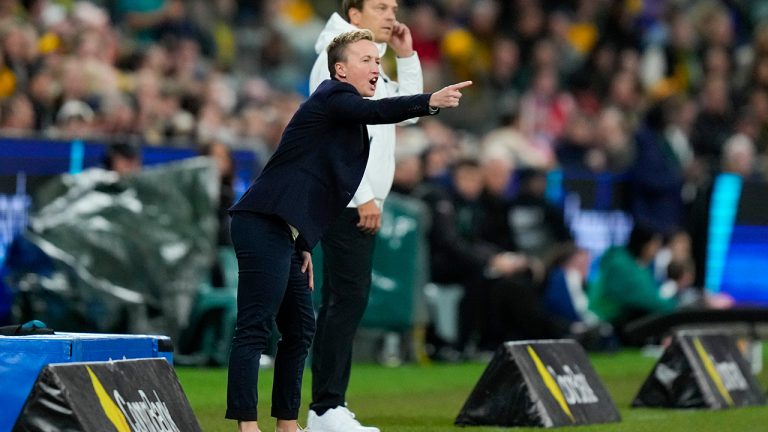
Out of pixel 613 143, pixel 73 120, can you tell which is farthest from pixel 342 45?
pixel 613 143

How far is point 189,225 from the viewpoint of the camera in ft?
41.1

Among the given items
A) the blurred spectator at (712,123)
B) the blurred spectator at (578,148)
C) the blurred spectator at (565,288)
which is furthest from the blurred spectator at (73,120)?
the blurred spectator at (712,123)

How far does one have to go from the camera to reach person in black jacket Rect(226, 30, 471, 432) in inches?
265

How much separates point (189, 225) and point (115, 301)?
992 millimetres

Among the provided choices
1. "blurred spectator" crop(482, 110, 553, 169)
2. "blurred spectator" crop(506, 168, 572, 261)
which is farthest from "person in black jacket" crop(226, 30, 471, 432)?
"blurred spectator" crop(482, 110, 553, 169)

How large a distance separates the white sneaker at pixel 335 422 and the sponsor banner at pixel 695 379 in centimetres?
254

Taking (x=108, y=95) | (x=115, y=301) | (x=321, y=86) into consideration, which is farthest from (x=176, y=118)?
(x=321, y=86)

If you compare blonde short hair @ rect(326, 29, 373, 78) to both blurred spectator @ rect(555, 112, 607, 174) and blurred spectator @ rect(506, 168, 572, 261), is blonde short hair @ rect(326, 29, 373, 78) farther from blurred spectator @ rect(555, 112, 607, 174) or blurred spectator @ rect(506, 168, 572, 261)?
blurred spectator @ rect(555, 112, 607, 174)

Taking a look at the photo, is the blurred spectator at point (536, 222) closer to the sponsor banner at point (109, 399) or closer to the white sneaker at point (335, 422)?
the white sneaker at point (335, 422)

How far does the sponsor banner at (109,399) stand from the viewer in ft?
19.0

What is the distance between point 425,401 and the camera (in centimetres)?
1027

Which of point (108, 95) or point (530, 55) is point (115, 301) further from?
point (530, 55)

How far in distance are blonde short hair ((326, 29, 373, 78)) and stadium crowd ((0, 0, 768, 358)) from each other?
5.51 metres

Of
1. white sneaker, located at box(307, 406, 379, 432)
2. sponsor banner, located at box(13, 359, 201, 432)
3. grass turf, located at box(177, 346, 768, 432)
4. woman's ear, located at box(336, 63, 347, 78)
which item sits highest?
woman's ear, located at box(336, 63, 347, 78)
